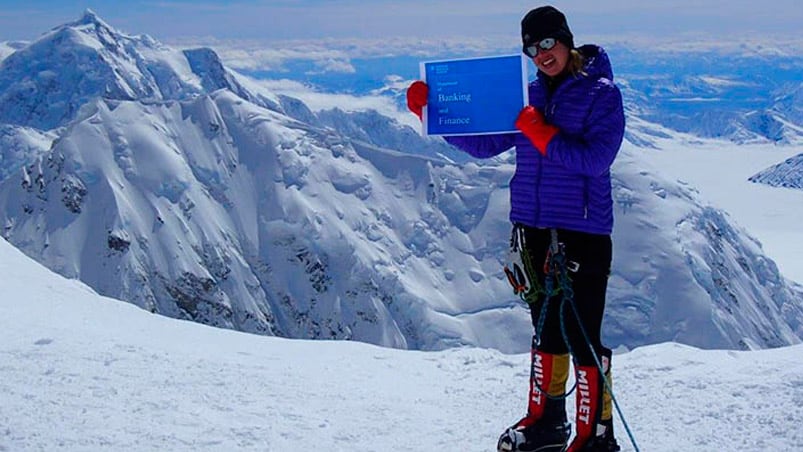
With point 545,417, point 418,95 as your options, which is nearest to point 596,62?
point 418,95

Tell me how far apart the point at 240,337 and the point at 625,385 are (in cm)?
724

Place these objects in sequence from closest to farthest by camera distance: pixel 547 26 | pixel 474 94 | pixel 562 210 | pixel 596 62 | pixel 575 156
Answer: pixel 575 156 → pixel 547 26 → pixel 596 62 → pixel 562 210 → pixel 474 94

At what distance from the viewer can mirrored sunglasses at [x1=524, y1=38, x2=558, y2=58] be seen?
23.0 feet

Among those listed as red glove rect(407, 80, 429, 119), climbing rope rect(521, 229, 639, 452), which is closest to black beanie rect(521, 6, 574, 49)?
red glove rect(407, 80, 429, 119)

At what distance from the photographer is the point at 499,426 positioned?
9523mm

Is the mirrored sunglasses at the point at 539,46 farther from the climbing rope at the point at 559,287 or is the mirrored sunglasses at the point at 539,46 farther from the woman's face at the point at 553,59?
the climbing rope at the point at 559,287

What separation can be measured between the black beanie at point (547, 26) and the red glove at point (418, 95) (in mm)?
1349

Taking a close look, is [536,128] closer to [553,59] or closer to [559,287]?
[553,59]

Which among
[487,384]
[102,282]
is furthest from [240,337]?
[102,282]

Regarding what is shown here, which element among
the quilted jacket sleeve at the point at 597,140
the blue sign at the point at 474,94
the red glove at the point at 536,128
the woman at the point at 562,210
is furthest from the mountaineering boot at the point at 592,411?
the blue sign at the point at 474,94

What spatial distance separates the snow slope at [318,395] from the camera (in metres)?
8.62

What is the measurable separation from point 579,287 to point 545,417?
1.39 m

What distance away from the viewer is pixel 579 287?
746 centimetres

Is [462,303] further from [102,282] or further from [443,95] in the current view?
[443,95]
